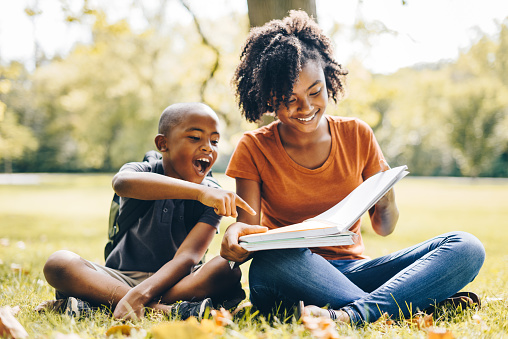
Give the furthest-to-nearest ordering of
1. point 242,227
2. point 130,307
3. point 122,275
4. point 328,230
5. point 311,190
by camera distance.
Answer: point 311,190 < point 122,275 < point 242,227 < point 130,307 < point 328,230

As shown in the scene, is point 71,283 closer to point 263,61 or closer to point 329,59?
point 263,61

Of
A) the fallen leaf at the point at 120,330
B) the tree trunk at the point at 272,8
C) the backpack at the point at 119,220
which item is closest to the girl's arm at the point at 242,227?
the backpack at the point at 119,220

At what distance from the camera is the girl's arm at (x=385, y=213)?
91.6 inches

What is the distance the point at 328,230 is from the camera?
1664 millimetres

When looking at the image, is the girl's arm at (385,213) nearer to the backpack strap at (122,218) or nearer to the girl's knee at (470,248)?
the girl's knee at (470,248)

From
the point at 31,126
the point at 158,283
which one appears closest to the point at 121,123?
the point at 31,126

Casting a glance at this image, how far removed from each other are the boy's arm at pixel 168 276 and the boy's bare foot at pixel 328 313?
0.68 m

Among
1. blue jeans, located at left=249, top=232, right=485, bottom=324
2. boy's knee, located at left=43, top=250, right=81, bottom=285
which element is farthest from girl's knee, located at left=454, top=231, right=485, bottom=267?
boy's knee, located at left=43, top=250, right=81, bottom=285

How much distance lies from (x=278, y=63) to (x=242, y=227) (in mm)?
881

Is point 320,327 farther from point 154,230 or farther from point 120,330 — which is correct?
point 154,230

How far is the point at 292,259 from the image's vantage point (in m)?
1.94

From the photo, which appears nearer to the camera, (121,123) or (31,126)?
(121,123)

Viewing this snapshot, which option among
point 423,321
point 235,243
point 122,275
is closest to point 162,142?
point 122,275

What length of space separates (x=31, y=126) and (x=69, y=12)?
3043cm
